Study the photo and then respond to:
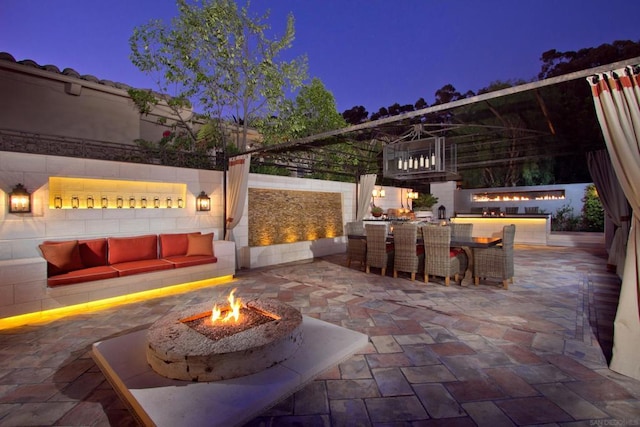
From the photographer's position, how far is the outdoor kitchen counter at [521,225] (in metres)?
9.91

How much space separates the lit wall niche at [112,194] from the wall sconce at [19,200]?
297 mm

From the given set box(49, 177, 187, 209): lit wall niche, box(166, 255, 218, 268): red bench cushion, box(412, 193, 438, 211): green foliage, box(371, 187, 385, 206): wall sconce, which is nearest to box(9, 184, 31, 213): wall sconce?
box(49, 177, 187, 209): lit wall niche

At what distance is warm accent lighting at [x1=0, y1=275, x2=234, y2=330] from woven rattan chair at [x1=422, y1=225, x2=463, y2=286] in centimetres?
368

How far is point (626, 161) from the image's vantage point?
7.70ft

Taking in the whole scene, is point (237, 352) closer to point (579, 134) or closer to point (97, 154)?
point (97, 154)

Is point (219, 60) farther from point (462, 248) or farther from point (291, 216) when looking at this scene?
point (462, 248)

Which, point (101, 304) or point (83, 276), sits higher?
point (83, 276)

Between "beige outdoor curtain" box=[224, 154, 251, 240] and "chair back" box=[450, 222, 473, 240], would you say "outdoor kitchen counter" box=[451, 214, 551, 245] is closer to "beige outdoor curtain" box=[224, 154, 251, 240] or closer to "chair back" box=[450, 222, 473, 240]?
"chair back" box=[450, 222, 473, 240]

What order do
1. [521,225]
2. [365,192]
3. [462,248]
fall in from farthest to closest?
[521,225], [365,192], [462,248]

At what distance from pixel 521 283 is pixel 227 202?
230 inches

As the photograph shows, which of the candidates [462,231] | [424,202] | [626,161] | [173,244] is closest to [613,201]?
[462,231]

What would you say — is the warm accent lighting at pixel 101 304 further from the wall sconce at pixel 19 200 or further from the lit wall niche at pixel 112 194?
the lit wall niche at pixel 112 194

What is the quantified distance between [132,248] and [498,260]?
606 centimetres

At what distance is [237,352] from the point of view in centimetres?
224
